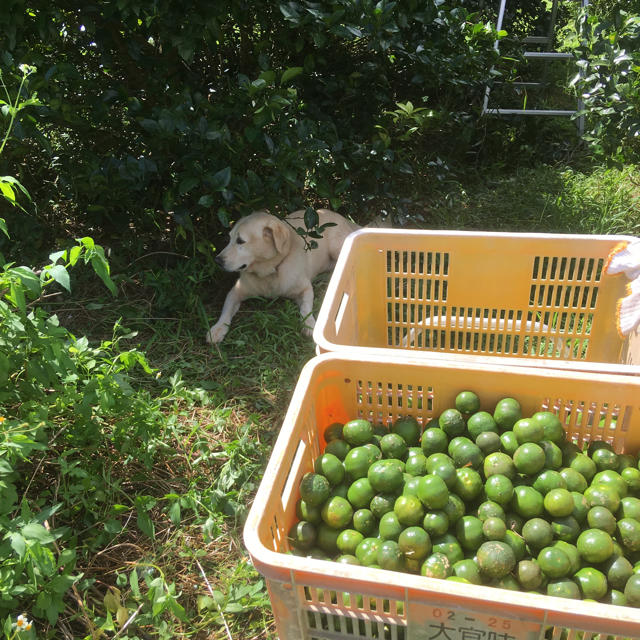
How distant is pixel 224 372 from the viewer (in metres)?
3.21

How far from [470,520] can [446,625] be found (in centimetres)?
41

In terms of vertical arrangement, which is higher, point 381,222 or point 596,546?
point 381,222

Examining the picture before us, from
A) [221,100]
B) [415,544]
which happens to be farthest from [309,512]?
[221,100]

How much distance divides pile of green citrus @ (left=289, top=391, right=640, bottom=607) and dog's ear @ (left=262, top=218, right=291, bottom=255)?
181 centimetres

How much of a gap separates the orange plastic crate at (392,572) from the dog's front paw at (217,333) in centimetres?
152

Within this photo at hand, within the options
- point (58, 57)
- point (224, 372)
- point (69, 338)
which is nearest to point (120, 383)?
point (69, 338)

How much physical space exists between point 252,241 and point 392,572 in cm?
253

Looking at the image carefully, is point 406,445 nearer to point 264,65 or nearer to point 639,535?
point 639,535

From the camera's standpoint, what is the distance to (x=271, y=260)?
3.67m

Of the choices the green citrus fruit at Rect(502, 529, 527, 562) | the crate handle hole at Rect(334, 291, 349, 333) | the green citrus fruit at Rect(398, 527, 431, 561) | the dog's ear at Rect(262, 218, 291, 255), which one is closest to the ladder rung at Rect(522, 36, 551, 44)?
the dog's ear at Rect(262, 218, 291, 255)

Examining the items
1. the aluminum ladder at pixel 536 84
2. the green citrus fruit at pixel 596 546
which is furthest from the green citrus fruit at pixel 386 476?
the aluminum ladder at pixel 536 84

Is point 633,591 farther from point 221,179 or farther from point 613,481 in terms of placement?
point 221,179

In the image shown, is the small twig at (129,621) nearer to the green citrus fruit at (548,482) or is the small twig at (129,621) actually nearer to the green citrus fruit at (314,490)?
the green citrus fruit at (314,490)

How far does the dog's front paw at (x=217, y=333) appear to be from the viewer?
134 inches
